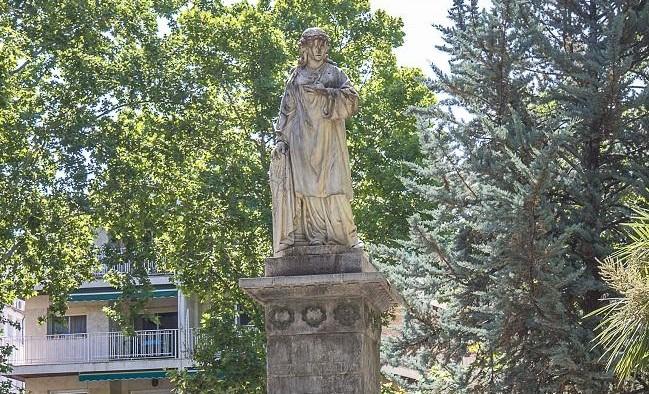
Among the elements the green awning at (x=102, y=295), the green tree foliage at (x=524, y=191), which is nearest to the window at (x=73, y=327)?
the green awning at (x=102, y=295)

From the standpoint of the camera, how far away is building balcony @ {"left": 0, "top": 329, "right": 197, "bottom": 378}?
35.1 metres

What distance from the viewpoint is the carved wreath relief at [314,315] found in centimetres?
1259

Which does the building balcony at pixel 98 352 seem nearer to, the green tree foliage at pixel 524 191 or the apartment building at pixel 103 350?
the apartment building at pixel 103 350

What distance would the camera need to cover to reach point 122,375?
35.2 meters

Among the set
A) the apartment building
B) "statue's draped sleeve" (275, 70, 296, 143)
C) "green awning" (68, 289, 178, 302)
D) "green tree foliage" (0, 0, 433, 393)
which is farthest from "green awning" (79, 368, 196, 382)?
"statue's draped sleeve" (275, 70, 296, 143)

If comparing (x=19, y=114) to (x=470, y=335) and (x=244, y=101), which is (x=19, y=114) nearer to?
(x=244, y=101)

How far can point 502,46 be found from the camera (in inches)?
740

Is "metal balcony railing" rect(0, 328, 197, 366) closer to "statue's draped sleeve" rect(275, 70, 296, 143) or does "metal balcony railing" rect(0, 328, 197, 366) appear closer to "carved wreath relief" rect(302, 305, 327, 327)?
"statue's draped sleeve" rect(275, 70, 296, 143)

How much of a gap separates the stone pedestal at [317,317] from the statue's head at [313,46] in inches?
74.6

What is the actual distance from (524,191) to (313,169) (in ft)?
15.8

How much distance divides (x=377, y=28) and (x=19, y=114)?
8.21 metres

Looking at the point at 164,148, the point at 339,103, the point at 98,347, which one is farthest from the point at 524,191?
the point at 98,347

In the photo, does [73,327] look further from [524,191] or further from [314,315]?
[314,315]

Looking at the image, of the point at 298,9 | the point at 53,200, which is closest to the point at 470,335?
the point at 53,200
